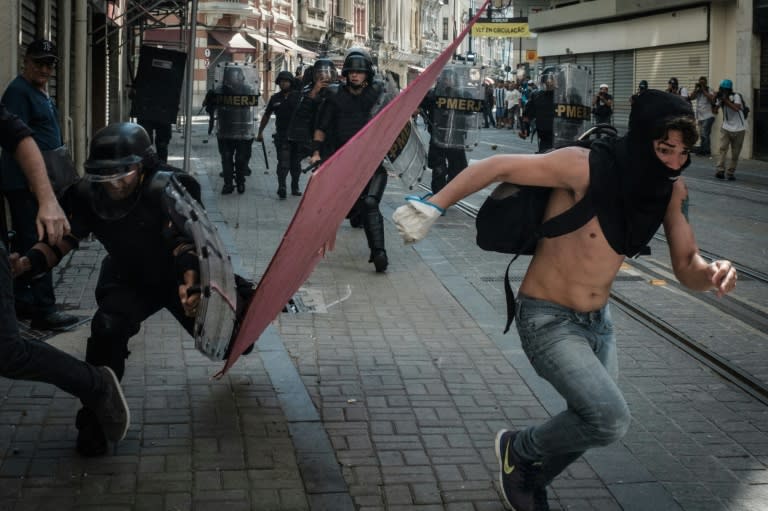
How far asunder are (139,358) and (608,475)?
2966 mm

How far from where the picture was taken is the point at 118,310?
5.03 metres

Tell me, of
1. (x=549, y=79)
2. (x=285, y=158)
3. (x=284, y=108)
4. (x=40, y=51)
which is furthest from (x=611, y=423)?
(x=549, y=79)

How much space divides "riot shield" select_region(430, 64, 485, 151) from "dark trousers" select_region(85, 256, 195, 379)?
993 centimetres

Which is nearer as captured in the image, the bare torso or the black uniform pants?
the bare torso

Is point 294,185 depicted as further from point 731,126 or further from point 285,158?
point 731,126

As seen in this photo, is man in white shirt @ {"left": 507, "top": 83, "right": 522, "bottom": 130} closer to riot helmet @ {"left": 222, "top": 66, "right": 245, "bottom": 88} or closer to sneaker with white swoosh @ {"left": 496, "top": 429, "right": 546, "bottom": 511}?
riot helmet @ {"left": 222, "top": 66, "right": 245, "bottom": 88}

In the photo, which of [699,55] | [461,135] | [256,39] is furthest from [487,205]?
[256,39]

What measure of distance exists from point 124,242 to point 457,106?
10672 millimetres

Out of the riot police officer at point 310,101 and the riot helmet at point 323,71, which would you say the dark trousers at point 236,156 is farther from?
the riot helmet at point 323,71

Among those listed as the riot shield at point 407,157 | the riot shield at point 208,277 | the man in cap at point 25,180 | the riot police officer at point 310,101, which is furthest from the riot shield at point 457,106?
the riot shield at point 208,277

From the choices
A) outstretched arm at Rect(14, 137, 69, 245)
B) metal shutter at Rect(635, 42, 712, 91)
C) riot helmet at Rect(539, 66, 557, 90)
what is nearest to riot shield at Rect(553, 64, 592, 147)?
riot helmet at Rect(539, 66, 557, 90)

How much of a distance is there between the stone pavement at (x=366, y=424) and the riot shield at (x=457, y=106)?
6627 millimetres

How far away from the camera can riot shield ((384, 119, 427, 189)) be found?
9703 millimetres

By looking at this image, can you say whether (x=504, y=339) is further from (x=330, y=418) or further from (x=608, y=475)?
(x=608, y=475)
